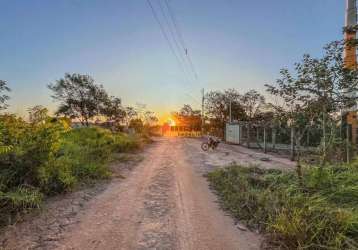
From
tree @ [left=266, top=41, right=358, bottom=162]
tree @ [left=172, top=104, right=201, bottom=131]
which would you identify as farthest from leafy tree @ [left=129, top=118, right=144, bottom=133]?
tree @ [left=266, top=41, right=358, bottom=162]

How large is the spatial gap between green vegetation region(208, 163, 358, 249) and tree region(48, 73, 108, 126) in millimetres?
27184

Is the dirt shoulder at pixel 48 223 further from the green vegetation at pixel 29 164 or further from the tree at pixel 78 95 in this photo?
the tree at pixel 78 95

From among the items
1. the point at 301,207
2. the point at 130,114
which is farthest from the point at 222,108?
the point at 301,207

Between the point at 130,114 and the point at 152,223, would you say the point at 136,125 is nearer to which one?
the point at 130,114

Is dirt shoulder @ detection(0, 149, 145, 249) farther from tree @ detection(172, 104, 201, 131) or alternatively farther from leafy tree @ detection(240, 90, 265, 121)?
tree @ detection(172, 104, 201, 131)

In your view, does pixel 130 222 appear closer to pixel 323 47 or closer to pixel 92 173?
pixel 92 173

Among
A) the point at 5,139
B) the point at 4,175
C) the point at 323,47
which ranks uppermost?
the point at 323,47

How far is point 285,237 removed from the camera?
3475 mm

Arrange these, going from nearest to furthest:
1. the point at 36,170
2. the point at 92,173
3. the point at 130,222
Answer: the point at 130,222 < the point at 36,170 < the point at 92,173

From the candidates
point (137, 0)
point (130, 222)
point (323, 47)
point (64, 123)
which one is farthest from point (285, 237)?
point (137, 0)

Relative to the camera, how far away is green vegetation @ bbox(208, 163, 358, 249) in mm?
3373

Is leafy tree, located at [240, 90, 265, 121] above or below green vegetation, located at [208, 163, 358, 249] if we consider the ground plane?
above

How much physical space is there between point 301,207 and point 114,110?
1240 inches

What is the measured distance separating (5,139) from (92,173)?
254cm
